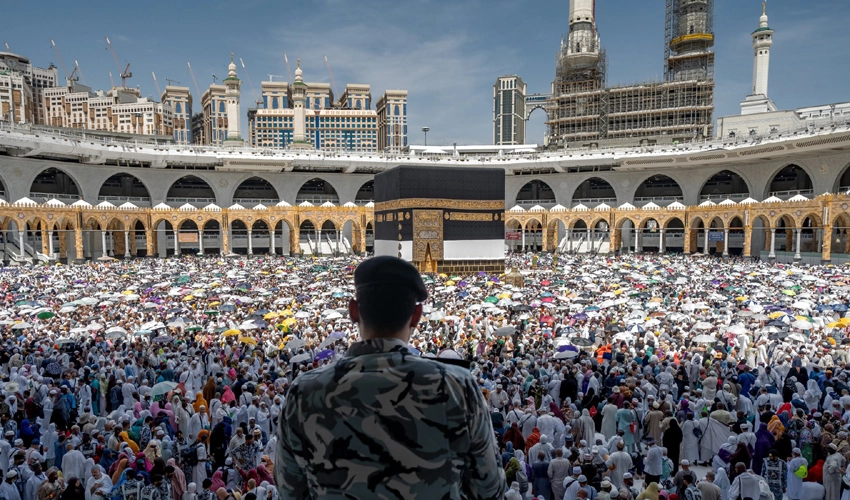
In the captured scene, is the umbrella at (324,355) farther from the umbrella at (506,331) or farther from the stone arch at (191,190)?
the stone arch at (191,190)

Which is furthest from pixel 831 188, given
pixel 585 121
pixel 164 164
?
pixel 164 164

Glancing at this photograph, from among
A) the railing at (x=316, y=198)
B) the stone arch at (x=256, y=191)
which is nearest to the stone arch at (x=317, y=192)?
the railing at (x=316, y=198)

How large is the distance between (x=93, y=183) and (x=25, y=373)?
3256 centimetres

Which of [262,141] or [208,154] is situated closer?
[208,154]

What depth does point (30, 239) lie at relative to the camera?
33719 mm

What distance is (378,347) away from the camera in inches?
52.4

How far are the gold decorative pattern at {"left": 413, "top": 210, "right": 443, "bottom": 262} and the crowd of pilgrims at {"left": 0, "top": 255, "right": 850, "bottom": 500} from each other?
33.4 ft

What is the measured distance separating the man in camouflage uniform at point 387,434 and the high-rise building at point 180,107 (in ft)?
393

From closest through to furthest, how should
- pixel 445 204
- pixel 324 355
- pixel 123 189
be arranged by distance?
pixel 324 355 → pixel 445 204 → pixel 123 189

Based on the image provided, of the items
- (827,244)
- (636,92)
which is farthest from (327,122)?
(827,244)

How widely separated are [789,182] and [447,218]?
1049 inches

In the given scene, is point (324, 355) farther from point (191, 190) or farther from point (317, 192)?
point (191, 190)

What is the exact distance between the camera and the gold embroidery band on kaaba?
27.4m

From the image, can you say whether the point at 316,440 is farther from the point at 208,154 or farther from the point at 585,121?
the point at 585,121
